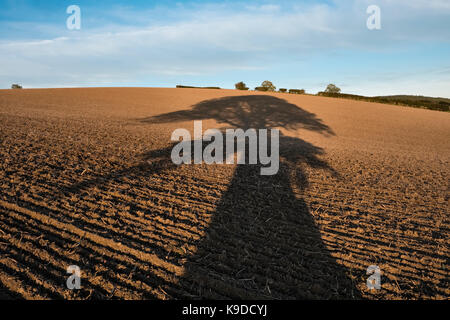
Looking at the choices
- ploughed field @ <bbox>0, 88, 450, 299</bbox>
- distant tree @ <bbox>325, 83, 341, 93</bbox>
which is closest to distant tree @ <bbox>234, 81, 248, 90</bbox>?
distant tree @ <bbox>325, 83, 341, 93</bbox>

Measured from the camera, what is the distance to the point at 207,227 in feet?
15.9

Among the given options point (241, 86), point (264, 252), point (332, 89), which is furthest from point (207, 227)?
point (332, 89)

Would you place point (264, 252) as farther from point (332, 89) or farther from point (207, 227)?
point (332, 89)

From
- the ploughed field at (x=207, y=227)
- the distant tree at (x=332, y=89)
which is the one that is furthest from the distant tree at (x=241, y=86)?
the ploughed field at (x=207, y=227)

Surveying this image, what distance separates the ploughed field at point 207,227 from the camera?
11.4 feet

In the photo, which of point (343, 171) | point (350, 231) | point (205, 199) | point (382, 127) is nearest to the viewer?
point (350, 231)

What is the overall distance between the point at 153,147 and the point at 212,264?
27.2ft

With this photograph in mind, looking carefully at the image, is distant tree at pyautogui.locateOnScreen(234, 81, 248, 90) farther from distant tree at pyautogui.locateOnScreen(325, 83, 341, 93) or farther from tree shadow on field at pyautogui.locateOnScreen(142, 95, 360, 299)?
tree shadow on field at pyautogui.locateOnScreen(142, 95, 360, 299)

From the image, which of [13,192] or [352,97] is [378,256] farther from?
[352,97]

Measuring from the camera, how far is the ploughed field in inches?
136

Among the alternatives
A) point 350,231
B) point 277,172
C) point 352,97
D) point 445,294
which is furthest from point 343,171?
point 352,97

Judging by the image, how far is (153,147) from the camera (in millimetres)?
11234

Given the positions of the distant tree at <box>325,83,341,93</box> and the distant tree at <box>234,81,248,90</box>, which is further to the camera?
the distant tree at <box>325,83,341,93</box>

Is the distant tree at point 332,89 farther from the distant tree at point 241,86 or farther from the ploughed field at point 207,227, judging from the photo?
the ploughed field at point 207,227
